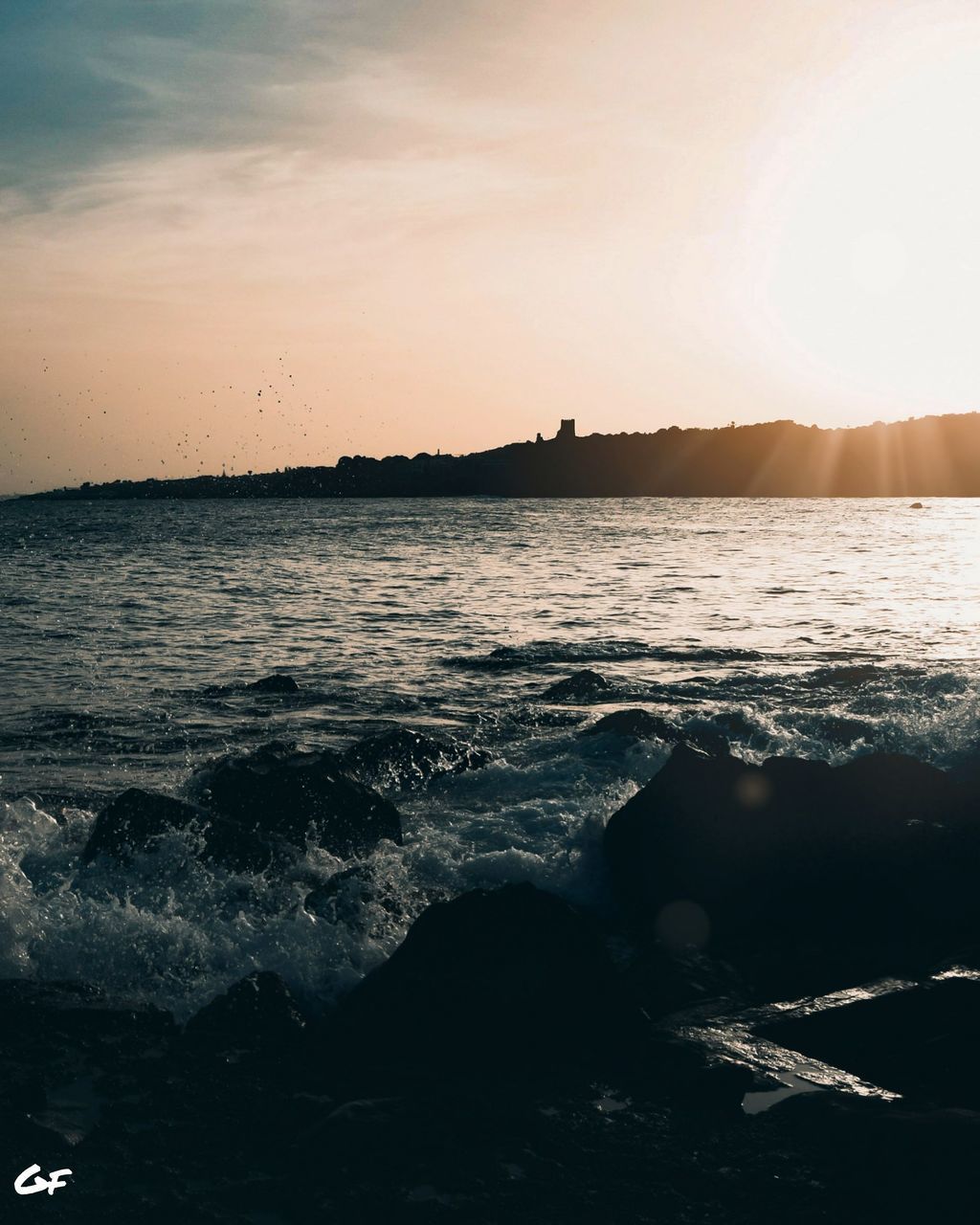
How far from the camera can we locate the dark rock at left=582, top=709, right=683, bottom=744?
14.1m

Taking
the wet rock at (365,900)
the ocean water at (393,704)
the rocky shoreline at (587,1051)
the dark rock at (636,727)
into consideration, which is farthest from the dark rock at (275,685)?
the wet rock at (365,900)

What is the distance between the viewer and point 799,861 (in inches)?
351

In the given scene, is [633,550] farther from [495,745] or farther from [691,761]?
[691,761]

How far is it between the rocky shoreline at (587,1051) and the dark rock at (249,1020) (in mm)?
19

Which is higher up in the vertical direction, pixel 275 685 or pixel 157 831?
pixel 157 831

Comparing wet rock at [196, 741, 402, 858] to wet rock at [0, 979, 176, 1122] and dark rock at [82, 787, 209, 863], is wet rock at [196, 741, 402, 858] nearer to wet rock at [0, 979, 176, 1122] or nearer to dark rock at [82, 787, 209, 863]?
dark rock at [82, 787, 209, 863]

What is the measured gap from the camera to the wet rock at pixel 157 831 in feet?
29.5

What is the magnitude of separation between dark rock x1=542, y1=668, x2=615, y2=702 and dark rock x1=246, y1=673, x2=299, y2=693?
4.39m

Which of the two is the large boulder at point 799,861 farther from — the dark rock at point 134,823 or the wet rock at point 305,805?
the dark rock at point 134,823
